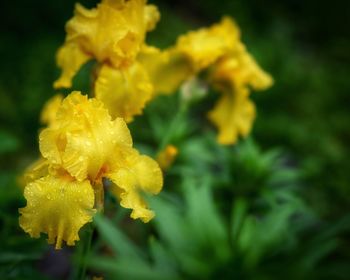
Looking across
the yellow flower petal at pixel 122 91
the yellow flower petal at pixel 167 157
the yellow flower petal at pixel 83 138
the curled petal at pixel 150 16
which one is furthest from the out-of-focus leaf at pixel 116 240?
the curled petal at pixel 150 16

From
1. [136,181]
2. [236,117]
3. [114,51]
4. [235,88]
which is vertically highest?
[235,88]

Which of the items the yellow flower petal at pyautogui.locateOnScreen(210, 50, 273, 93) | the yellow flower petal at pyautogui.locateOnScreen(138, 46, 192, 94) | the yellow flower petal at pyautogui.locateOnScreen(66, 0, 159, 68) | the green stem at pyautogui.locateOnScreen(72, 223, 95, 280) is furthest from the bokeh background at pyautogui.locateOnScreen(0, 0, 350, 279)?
the yellow flower petal at pyautogui.locateOnScreen(66, 0, 159, 68)

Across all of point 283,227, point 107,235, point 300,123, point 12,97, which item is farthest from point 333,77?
point 107,235

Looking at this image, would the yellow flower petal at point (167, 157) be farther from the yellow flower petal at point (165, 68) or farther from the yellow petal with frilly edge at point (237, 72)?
the yellow petal with frilly edge at point (237, 72)

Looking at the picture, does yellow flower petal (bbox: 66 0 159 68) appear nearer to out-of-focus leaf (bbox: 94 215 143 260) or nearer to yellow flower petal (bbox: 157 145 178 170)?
yellow flower petal (bbox: 157 145 178 170)

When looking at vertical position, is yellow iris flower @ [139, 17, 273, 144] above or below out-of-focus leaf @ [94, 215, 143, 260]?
above

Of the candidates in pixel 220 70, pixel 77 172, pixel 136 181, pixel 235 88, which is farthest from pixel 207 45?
pixel 77 172

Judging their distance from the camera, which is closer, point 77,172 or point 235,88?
point 77,172

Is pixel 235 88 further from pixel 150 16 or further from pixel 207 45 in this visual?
pixel 150 16
